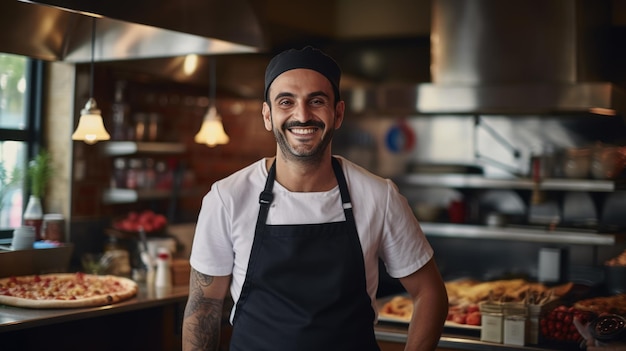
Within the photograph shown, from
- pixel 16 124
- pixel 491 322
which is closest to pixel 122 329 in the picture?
pixel 16 124

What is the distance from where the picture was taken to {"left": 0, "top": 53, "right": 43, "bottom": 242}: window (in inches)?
193

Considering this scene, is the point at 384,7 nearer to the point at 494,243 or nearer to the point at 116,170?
the point at 494,243

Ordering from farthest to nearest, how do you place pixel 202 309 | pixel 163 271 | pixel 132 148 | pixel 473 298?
pixel 132 148
pixel 163 271
pixel 473 298
pixel 202 309

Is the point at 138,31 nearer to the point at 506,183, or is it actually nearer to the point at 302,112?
the point at 302,112

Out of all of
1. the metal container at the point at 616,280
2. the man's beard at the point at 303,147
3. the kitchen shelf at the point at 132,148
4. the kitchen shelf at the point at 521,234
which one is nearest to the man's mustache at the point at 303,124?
the man's beard at the point at 303,147

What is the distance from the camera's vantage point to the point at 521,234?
5586 mm

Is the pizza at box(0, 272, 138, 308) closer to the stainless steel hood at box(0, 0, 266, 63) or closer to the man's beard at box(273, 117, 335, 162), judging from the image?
the stainless steel hood at box(0, 0, 266, 63)

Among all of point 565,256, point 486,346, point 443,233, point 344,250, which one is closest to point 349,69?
point 443,233

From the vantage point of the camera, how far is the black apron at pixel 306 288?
9.07ft

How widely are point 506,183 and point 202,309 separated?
11.2 feet

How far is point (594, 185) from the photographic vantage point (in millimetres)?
5414

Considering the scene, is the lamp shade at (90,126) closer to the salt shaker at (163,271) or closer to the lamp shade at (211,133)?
the salt shaker at (163,271)

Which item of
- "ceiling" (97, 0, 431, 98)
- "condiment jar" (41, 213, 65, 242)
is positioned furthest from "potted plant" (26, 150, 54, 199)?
"ceiling" (97, 0, 431, 98)

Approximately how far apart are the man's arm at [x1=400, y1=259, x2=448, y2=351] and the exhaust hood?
86.9 inches
